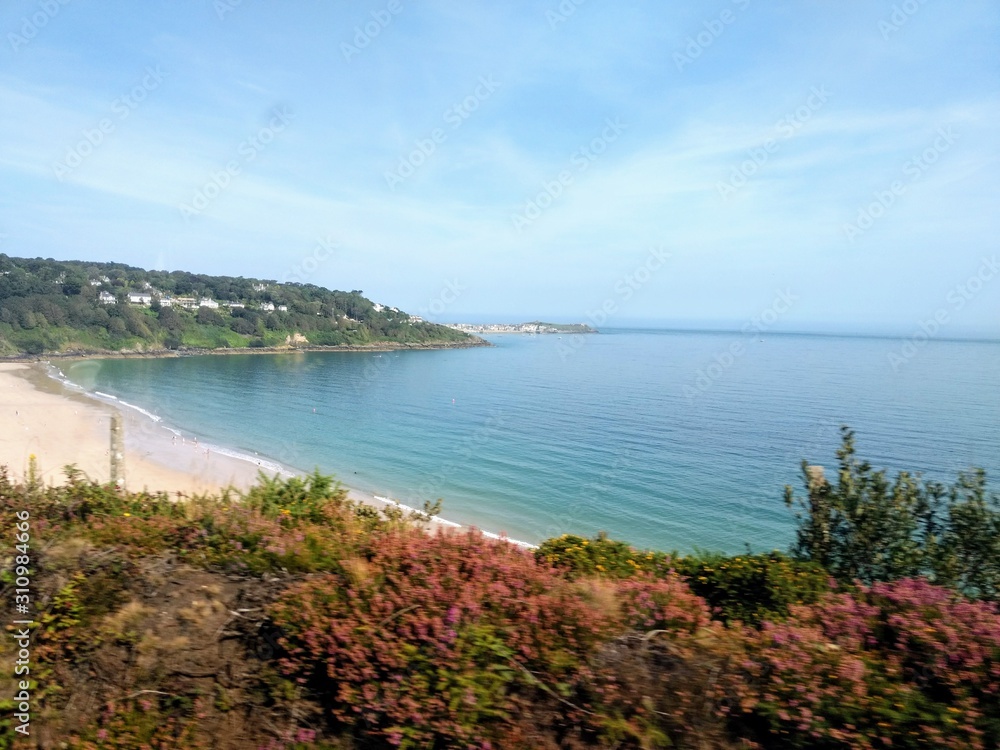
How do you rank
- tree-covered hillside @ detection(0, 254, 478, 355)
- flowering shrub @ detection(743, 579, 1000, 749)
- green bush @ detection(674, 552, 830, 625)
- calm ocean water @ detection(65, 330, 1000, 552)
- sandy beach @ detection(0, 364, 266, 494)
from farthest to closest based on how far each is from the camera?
tree-covered hillside @ detection(0, 254, 478, 355) → sandy beach @ detection(0, 364, 266, 494) → calm ocean water @ detection(65, 330, 1000, 552) → green bush @ detection(674, 552, 830, 625) → flowering shrub @ detection(743, 579, 1000, 749)

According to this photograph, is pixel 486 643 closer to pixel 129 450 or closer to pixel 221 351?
pixel 129 450

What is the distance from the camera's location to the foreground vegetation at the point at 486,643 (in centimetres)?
341

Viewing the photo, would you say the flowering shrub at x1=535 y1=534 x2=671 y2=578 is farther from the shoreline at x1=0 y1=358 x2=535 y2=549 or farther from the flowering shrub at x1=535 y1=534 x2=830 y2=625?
the shoreline at x1=0 y1=358 x2=535 y2=549

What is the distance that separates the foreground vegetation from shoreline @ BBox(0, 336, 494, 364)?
296 ft

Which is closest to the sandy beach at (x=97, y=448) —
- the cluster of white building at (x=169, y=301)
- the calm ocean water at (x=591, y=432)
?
the calm ocean water at (x=591, y=432)

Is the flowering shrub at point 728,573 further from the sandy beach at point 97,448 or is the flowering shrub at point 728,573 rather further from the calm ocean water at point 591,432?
the sandy beach at point 97,448

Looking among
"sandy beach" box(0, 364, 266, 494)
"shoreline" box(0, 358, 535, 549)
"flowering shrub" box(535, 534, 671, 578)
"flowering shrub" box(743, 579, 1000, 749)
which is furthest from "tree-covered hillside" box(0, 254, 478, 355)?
"flowering shrub" box(743, 579, 1000, 749)

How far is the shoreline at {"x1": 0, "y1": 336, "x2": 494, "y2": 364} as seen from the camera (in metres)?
80.1

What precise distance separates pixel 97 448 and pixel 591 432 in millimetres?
28145

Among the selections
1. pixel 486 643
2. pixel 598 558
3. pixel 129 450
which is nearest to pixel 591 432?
pixel 129 450

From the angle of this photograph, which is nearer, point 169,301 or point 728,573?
point 728,573

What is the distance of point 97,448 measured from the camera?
32.0 meters

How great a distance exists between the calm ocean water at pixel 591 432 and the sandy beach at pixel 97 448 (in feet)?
10.2

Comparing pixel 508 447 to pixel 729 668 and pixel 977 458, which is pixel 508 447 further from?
pixel 729 668
